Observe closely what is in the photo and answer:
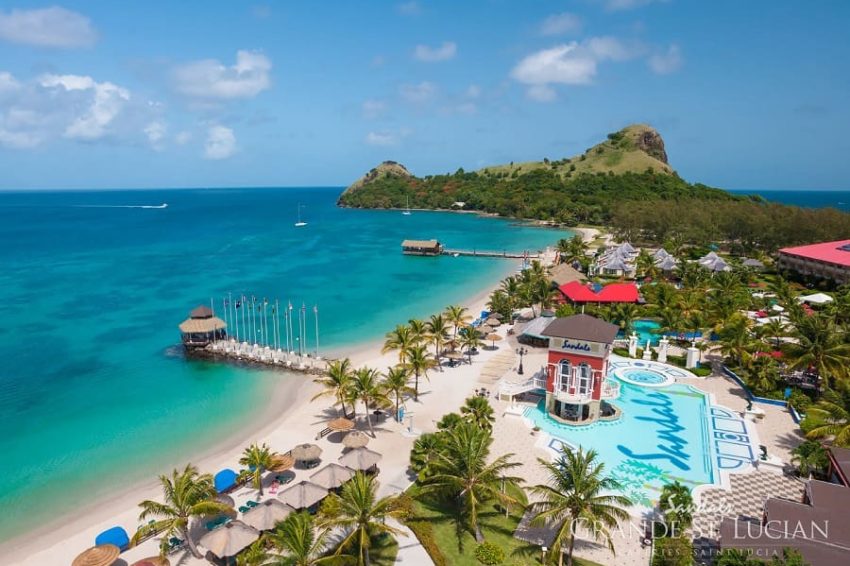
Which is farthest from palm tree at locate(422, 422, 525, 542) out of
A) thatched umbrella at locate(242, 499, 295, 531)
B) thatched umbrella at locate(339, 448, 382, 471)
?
thatched umbrella at locate(242, 499, 295, 531)

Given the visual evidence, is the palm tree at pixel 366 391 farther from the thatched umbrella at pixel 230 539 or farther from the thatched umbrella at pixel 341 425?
the thatched umbrella at pixel 230 539

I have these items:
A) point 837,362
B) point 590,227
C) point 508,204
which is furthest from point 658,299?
point 508,204

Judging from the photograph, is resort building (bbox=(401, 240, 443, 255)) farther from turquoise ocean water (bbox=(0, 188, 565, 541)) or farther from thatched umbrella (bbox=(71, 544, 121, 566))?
thatched umbrella (bbox=(71, 544, 121, 566))

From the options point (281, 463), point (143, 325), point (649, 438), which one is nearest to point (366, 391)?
point (281, 463)

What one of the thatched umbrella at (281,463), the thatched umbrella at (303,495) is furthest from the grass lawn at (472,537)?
the thatched umbrella at (281,463)

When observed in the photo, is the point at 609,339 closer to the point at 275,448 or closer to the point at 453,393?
the point at 453,393
